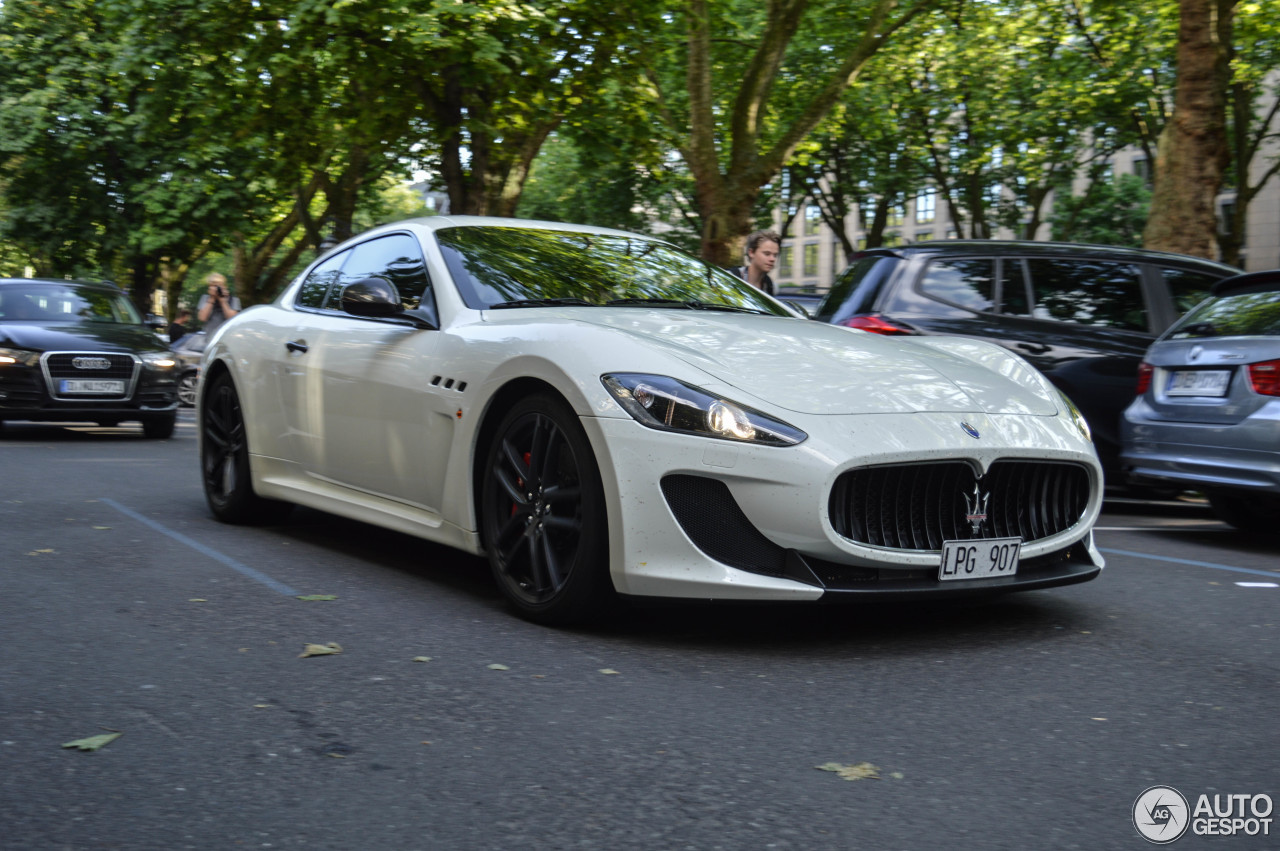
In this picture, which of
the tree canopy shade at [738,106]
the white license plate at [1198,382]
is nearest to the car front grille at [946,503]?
the white license plate at [1198,382]

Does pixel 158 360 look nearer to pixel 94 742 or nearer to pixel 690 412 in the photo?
pixel 690 412

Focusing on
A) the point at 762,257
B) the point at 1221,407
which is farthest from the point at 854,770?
the point at 762,257

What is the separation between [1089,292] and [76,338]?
9.74 m

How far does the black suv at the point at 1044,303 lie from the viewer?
8844 mm

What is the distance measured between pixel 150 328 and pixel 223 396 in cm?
876

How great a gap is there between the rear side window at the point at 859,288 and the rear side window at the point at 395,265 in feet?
11.4

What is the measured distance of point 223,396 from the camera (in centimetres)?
739

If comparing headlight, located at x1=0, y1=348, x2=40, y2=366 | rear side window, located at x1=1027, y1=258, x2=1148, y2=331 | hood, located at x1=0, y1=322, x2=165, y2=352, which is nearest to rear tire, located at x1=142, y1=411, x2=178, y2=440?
hood, located at x1=0, y1=322, x2=165, y2=352

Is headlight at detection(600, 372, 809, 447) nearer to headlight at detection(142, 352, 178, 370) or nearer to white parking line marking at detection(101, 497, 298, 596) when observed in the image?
white parking line marking at detection(101, 497, 298, 596)

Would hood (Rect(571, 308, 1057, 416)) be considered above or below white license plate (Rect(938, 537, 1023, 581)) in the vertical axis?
above

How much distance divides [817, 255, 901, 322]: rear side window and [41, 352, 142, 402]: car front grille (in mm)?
7809

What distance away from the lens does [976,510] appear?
453 centimetres

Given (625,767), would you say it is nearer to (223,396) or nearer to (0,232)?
(223,396)

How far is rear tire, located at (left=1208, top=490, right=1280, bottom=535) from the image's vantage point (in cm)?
816
